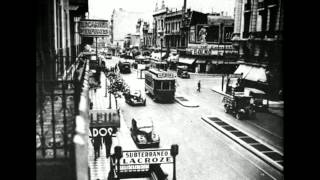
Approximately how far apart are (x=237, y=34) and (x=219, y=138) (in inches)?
533

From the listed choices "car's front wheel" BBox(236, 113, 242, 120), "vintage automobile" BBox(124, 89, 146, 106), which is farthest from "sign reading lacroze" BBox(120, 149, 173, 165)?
"vintage automobile" BBox(124, 89, 146, 106)

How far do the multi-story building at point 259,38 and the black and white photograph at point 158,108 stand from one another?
0.29ft

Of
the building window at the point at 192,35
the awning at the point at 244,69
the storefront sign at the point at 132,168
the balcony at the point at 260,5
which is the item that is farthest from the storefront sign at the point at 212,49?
the storefront sign at the point at 132,168

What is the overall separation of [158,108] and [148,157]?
473 inches

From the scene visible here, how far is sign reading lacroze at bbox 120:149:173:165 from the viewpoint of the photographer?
743cm

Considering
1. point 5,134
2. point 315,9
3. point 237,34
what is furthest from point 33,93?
point 237,34

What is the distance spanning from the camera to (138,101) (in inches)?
789

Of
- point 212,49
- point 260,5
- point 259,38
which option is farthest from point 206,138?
point 212,49

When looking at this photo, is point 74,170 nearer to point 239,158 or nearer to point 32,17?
point 32,17

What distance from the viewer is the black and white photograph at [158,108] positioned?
13.0 feet

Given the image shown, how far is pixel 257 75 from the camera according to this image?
2077 centimetres

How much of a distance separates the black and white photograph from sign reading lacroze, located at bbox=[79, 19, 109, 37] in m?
0.03

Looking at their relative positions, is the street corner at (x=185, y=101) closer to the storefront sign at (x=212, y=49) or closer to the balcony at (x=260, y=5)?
the balcony at (x=260, y=5)

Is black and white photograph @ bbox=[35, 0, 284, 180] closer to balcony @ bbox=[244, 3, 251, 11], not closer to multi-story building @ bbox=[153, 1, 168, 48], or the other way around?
balcony @ bbox=[244, 3, 251, 11]
